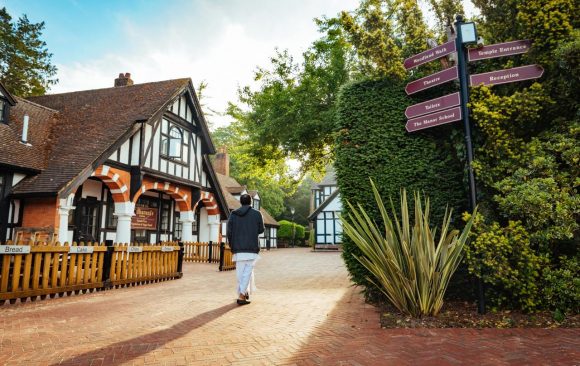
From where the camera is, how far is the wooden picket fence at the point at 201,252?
16.1 meters

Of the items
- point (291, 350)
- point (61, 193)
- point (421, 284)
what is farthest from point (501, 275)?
point (61, 193)

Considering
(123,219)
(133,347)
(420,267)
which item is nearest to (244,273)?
(133,347)

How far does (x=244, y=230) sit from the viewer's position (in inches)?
245

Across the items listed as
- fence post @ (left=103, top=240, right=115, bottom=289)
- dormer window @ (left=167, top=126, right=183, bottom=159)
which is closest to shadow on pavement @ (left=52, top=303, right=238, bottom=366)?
fence post @ (left=103, top=240, right=115, bottom=289)

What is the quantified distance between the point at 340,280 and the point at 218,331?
19.1 ft

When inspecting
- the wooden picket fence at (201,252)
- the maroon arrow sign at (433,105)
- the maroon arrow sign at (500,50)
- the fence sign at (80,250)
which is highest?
the maroon arrow sign at (500,50)

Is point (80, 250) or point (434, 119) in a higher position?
point (434, 119)

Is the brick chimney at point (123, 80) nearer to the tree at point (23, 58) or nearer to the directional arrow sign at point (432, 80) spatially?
the tree at point (23, 58)

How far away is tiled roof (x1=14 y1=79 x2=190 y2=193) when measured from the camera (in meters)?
11.0

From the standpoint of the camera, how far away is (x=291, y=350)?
365 centimetres

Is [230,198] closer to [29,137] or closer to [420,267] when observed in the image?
[29,137]

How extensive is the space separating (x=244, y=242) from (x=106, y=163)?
26.3 feet

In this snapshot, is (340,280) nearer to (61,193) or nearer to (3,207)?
(61,193)

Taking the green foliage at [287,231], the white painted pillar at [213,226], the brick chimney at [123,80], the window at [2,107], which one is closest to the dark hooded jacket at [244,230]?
the window at [2,107]
